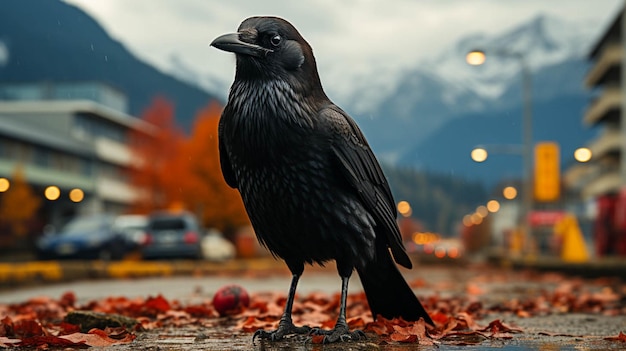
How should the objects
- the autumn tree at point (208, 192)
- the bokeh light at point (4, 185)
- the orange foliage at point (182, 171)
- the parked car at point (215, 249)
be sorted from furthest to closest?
the orange foliage at point (182, 171)
the autumn tree at point (208, 192)
the bokeh light at point (4, 185)
the parked car at point (215, 249)

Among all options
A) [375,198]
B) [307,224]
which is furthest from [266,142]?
[375,198]

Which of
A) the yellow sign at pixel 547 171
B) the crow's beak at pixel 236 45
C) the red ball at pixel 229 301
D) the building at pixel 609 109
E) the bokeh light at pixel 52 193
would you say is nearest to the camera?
the crow's beak at pixel 236 45

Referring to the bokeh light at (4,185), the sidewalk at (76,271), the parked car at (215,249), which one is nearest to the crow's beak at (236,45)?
the sidewalk at (76,271)

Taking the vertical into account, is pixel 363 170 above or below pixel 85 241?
below

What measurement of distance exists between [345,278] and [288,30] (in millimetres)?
1157

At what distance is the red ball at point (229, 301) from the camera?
5.89 m

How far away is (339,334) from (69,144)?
2927 inches

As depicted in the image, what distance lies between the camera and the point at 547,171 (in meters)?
26.0

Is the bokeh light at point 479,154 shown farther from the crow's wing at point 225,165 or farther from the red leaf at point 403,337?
the red leaf at point 403,337

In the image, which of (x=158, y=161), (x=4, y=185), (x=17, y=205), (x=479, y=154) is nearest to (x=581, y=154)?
(x=479, y=154)

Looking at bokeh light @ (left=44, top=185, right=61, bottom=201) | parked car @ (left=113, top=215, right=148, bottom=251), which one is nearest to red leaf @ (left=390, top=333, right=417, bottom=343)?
parked car @ (left=113, top=215, right=148, bottom=251)

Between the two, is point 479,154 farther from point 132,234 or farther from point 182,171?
point 182,171

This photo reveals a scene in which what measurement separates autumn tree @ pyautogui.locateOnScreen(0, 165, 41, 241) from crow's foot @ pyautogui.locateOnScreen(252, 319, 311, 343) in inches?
2274

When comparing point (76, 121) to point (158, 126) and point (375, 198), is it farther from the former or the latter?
point (375, 198)
